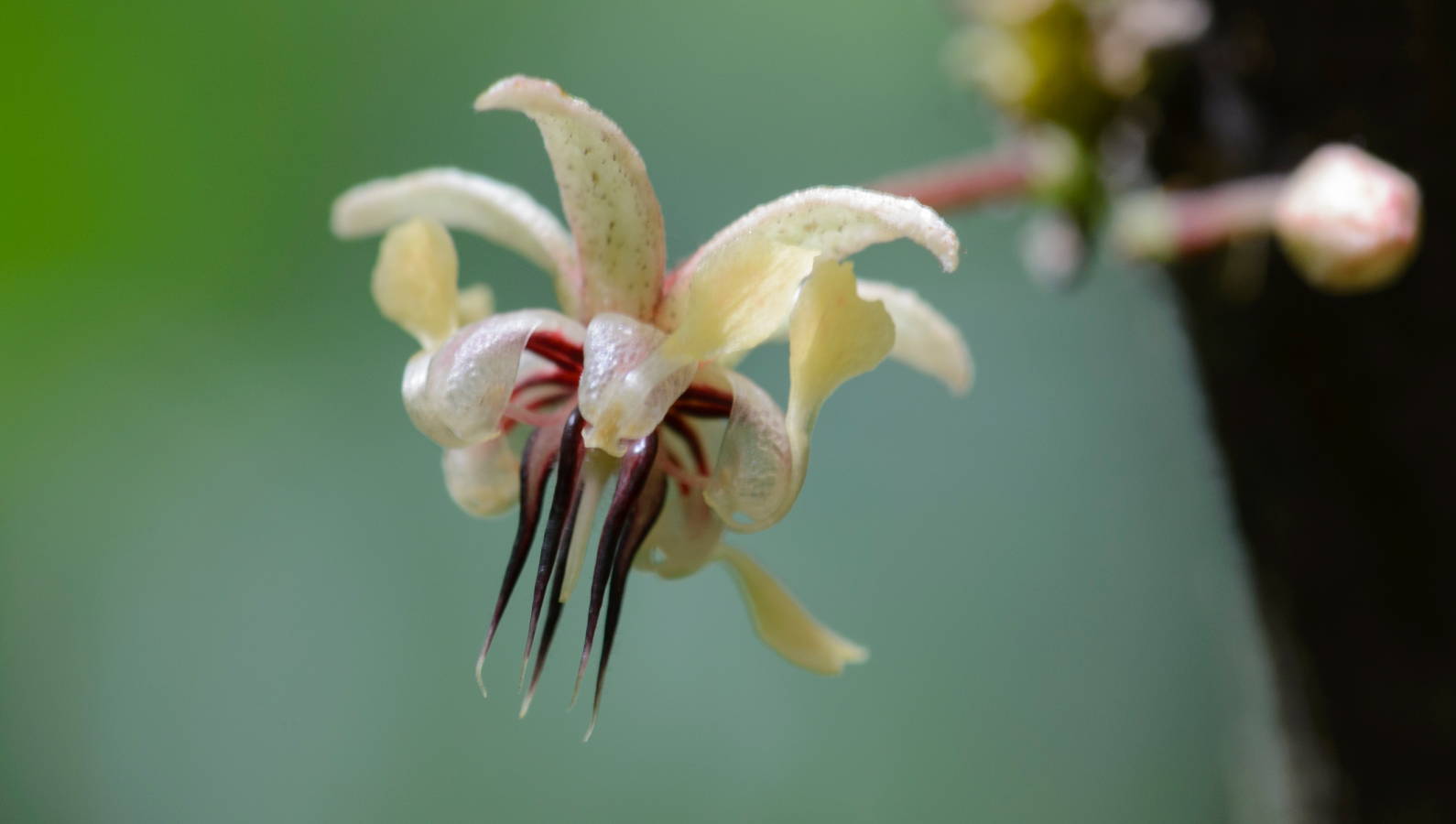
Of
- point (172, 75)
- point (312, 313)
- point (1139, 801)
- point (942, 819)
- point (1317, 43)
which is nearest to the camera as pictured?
point (1317, 43)

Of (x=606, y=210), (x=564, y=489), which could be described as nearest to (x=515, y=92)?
(x=606, y=210)

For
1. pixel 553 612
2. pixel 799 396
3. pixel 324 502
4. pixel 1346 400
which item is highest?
pixel 324 502

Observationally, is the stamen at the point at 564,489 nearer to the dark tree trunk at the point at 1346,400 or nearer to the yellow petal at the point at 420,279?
the yellow petal at the point at 420,279

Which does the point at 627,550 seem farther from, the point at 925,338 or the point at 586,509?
the point at 925,338

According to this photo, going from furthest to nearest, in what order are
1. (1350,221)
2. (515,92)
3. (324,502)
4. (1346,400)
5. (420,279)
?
(324,502)
(1346,400)
(1350,221)
(420,279)
(515,92)

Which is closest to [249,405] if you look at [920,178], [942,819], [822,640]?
[942,819]

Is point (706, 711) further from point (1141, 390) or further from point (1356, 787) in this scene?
point (1356, 787)

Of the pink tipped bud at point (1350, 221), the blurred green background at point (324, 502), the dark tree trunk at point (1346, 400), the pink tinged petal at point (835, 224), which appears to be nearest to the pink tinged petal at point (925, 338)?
the pink tinged petal at point (835, 224)
